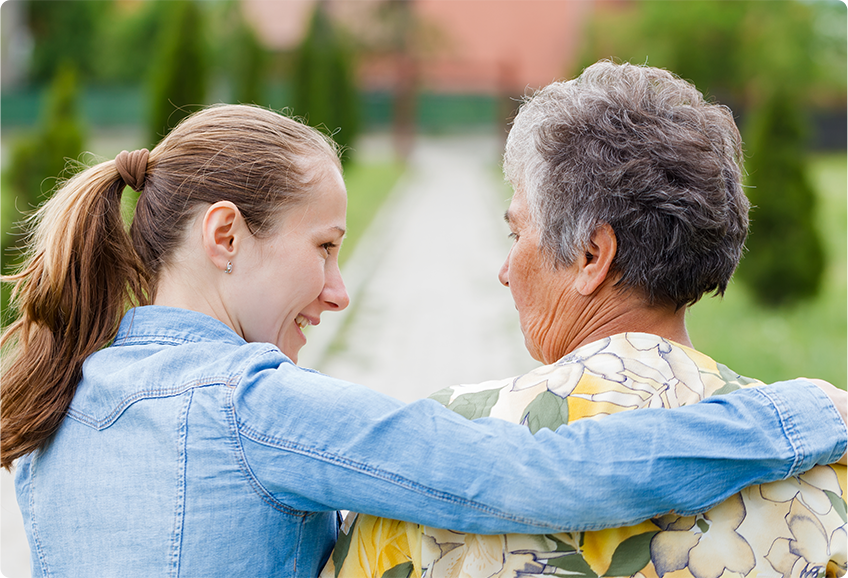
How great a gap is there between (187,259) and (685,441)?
41.9 inches

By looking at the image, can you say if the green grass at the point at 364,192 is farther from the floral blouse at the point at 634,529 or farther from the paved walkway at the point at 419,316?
the floral blouse at the point at 634,529

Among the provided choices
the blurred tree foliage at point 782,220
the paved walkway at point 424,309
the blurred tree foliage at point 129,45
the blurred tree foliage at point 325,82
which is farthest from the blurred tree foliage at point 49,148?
the blurred tree foliage at point 129,45

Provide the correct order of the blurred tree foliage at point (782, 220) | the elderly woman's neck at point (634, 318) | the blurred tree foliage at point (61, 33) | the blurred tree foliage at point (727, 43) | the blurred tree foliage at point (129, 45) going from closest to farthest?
the elderly woman's neck at point (634, 318)
the blurred tree foliage at point (782, 220)
the blurred tree foliage at point (727, 43)
the blurred tree foliage at point (61, 33)
the blurred tree foliage at point (129, 45)

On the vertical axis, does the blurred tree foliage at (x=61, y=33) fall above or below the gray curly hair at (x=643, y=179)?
below

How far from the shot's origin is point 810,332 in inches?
344

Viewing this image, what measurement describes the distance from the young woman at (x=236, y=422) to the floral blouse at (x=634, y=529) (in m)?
0.08

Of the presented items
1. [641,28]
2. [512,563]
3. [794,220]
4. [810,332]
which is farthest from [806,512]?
[641,28]

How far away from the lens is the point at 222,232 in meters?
1.74

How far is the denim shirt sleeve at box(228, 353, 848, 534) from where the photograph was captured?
135 cm

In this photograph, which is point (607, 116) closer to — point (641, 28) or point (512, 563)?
point (512, 563)

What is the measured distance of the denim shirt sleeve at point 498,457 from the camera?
53.2 inches

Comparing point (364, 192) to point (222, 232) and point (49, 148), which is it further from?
point (222, 232)

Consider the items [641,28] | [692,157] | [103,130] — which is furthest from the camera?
[103,130]

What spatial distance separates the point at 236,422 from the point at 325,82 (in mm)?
25135
